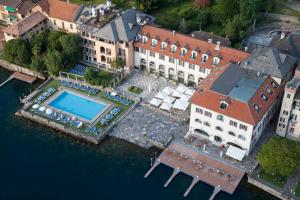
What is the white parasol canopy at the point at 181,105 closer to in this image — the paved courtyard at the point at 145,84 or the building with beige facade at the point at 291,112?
the paved courtyard at the point at 145,84

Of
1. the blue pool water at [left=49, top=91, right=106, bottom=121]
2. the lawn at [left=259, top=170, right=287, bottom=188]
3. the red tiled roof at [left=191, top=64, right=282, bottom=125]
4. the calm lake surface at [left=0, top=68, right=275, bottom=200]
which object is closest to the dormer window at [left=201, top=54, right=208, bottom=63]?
the red tiled roof at [left=191, top=64, right=282, bottom=125]

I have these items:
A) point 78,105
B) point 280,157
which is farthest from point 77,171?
point 280,157

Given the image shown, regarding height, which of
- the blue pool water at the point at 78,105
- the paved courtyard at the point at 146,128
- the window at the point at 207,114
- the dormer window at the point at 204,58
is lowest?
the paved courtyard at the point at 146,128

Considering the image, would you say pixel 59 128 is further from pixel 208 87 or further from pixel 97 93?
pixel 208 87

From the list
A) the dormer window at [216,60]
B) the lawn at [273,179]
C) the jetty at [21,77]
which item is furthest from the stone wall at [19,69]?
the lawn at [273,179]

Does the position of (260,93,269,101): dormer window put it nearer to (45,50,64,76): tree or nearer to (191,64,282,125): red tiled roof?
(191,64,282,125): red tiled roof

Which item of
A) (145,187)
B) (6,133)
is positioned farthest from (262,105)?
(6,133)
